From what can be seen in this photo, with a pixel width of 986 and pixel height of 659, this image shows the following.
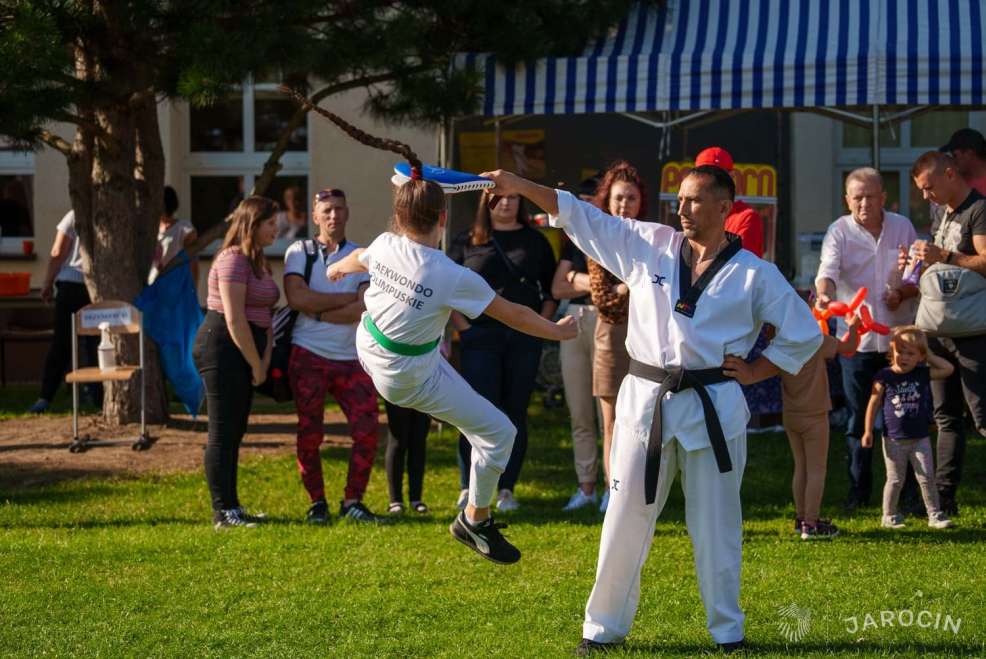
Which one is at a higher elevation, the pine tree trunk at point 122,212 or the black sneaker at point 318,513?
the pine tree trunk at point 122,212

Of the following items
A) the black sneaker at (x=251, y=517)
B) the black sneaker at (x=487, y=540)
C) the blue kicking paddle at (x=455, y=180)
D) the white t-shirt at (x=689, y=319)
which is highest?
the blue kicking paddle at (x=455, y=180)

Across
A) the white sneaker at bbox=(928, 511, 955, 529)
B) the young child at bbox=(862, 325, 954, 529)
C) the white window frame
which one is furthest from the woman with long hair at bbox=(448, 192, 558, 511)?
the white window frame

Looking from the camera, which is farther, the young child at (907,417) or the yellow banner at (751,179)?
the yellow banner at (751,179)

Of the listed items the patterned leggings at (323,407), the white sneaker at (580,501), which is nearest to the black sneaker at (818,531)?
the white sneaker at (580,501)

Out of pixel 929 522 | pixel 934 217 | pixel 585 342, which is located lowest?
pixel 929 522

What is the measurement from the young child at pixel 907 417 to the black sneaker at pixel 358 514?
2.87 m

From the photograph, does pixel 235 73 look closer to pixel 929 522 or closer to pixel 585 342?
pixel 585 342

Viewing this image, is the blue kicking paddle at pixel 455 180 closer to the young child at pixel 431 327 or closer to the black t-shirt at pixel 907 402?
the young child at pixel 431 327

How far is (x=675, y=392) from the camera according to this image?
5.00 meters

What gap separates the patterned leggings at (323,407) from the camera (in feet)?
25.5

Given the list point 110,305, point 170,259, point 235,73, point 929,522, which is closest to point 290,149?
point 170,259

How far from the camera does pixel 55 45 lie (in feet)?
26.6

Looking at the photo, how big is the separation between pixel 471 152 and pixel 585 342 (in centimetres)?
474

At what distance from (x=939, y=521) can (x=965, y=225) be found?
1.63 metres
